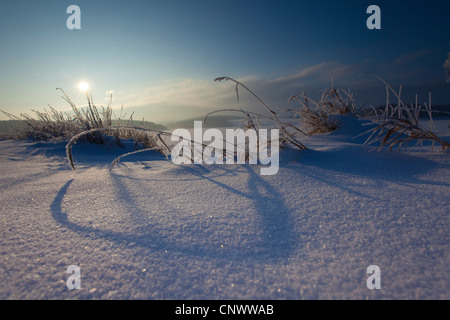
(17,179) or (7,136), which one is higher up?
(7,136)

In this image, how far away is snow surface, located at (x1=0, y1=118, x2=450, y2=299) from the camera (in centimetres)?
36

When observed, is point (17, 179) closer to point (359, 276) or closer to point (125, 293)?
point (125, 293)

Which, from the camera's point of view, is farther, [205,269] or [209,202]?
[209,202]

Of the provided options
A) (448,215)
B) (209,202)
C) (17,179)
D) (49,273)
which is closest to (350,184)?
(448,215)

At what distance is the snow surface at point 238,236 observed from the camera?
0.36m

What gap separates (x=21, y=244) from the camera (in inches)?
19.1

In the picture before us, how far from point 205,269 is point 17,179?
1.14 metres

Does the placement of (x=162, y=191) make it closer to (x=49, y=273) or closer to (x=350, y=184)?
(x=49, y=273)

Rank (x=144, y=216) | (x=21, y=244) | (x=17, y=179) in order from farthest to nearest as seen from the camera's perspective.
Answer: (x=17, y=179) → (x=144, y=216) → (x=21, y=244)

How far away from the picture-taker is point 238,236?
500 mm

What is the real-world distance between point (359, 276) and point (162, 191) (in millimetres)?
653

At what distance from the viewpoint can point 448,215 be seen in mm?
523
